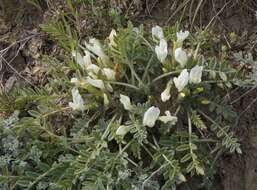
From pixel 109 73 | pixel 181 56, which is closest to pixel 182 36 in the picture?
pixel 181 56

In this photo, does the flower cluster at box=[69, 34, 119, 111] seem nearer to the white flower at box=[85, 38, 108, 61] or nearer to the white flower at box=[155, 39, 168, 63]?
the white flower at box=[85, 38, 108, 61]

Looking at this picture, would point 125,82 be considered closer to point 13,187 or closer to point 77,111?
point 77,111

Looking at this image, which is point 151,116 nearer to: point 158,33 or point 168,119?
point 168,119

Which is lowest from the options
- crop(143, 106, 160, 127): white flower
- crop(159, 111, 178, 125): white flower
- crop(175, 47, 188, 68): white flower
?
crop(159, 111, 178, 125): white flower

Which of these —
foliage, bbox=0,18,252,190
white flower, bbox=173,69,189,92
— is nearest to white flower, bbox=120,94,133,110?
foliage, bbox=0,18,252,190

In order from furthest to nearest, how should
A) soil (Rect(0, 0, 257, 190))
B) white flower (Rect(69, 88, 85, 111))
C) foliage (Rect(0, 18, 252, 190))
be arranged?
soil (Rect(0, 0, 257, 190)) → white flower (Rect(69, 88, 85, 111)) → foliage (Rect(0, 18, 252, 190))
